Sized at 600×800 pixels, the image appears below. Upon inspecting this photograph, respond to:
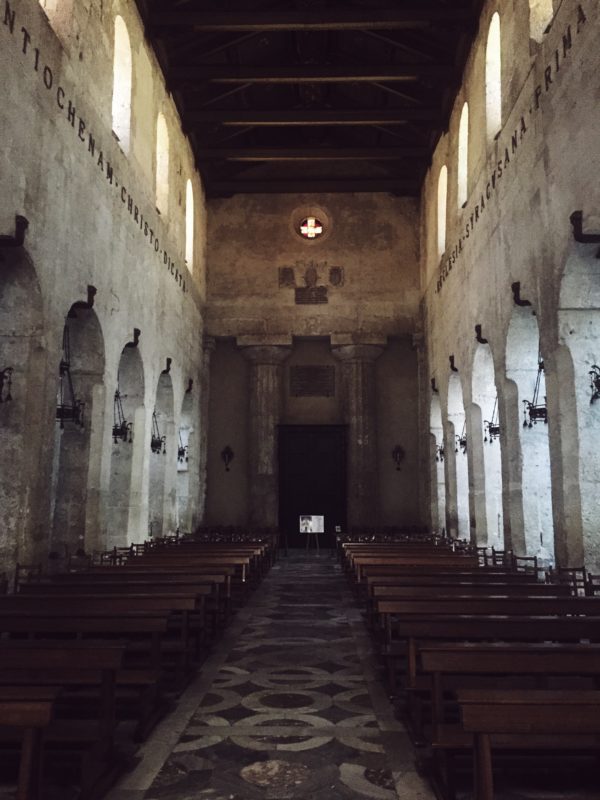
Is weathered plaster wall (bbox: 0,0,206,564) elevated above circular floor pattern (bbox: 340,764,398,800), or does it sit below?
above

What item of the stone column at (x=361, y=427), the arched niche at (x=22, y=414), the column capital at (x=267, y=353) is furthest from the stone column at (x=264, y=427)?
the arched niche at (x=22, y=414)

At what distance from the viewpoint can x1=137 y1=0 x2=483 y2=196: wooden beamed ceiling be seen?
14.7 meters

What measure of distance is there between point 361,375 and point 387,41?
1006 centimetres

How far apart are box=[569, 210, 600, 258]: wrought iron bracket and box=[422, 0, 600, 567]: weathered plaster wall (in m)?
0.10

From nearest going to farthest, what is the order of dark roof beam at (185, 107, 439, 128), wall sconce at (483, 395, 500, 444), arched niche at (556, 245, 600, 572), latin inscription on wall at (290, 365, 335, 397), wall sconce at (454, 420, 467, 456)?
arched niche at (556, 245, 600, 572) < wall sconce at (483, 395, 500, 444) < wall sconce at (454, 420, 467, 456) < dark roof beam at (185, 107, 439, 128) < latin inscription on wall at (290, 365, 335, 397)

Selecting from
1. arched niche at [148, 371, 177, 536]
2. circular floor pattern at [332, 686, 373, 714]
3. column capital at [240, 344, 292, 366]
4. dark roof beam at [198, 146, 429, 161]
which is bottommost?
circular floor pattern at [332, 686, 373, 714]

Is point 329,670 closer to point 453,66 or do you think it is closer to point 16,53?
point 16,53

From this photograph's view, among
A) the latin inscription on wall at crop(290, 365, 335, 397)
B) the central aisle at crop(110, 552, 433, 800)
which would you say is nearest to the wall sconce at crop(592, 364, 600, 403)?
the central aisle at crop(110, 552, 433, 800)

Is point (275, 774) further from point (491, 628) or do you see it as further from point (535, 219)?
point (535, 219)

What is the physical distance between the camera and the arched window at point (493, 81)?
42.9 ft

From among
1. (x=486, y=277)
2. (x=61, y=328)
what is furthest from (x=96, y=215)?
(x=486, y=277)

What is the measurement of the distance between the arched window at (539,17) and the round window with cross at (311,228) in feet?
43.6

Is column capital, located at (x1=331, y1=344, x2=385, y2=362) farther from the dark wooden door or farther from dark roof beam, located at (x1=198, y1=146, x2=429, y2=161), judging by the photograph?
dark roof beam, located at (x1=198, y1=146, x2=429, y2=161)

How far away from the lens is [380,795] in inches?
152
